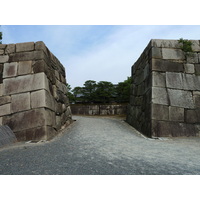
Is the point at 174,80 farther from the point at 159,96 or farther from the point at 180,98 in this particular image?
the point at 159,96

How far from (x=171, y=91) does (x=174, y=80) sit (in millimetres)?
446

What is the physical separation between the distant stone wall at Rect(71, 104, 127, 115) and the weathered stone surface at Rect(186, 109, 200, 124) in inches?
248

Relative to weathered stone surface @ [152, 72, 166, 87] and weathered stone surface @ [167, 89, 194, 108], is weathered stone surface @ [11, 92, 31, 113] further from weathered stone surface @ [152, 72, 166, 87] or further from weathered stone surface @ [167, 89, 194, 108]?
weathered stone surface @ [167, 89, 194, 108]

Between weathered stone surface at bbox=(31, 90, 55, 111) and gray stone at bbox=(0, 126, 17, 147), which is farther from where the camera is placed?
weathered stone surface at bbox=(31, 90, 55, 111)

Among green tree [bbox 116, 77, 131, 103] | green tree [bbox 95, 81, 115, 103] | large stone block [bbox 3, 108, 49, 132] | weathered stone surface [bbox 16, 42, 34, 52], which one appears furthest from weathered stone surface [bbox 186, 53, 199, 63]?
green tree [bbox 95, 81, 115, 103]

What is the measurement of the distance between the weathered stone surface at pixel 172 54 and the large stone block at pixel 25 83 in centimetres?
435

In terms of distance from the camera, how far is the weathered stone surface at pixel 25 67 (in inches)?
183

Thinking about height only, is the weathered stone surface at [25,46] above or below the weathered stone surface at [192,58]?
above

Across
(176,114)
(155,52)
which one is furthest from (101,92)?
(176,114)

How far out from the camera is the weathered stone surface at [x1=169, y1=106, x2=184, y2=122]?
4.64 meters

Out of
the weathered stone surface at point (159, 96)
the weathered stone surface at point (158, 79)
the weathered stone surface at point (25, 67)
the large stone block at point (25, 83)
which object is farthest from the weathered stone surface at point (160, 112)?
the weathered stone surface at point (25, 67)

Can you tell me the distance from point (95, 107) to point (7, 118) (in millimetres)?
7989

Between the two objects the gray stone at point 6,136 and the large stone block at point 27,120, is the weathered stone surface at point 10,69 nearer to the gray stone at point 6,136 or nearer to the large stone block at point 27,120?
the large stone block at point 27,120

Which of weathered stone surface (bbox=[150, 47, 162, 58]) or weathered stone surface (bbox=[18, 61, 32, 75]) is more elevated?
weathered stone surface (bbox=[150, 47, 162, 58])
